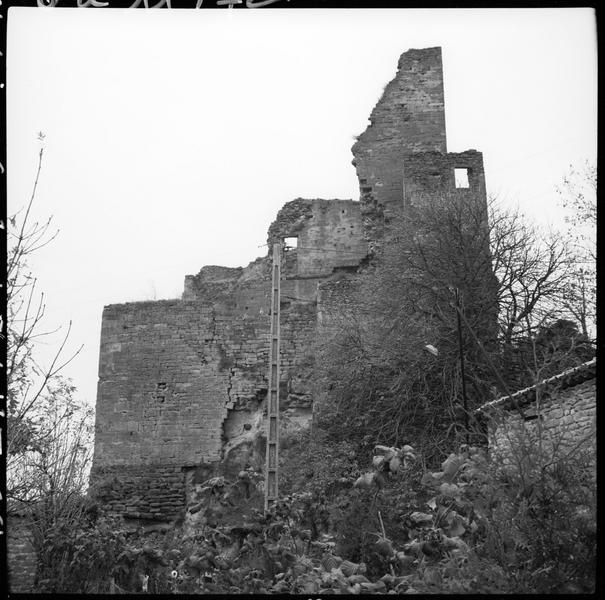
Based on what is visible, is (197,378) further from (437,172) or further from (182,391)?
(437,172)

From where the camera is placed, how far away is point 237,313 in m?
17.0

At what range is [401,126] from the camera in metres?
21.2

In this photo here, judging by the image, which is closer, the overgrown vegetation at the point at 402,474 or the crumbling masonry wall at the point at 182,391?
the overgrown vegetation at the point at 402,474

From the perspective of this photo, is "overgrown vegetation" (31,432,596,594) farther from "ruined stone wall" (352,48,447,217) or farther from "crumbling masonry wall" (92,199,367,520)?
"ruined stone wall" (352,48,447,217)

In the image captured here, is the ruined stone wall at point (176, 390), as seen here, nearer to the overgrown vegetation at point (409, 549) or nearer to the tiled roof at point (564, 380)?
the tiled roof at point (564, 380)

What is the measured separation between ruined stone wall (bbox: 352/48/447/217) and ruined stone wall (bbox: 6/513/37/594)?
1231cm

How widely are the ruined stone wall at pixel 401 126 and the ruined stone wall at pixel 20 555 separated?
40.4 feet

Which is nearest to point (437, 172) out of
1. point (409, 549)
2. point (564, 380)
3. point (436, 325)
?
point (436, 325)

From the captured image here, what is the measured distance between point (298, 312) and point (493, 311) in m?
4.07

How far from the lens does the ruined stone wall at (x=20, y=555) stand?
8.54m

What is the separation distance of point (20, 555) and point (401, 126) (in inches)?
581

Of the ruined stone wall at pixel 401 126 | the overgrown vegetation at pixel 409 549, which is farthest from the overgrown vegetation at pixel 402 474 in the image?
the ruined stone wall at pixel 401 126

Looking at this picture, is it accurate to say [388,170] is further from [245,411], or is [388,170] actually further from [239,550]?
[239,550]

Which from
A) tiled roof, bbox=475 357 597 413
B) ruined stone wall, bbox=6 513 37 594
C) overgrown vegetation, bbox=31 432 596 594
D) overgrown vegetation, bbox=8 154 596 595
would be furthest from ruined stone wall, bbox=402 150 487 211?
overgrown vegetation, bbox=31 432 596 594
